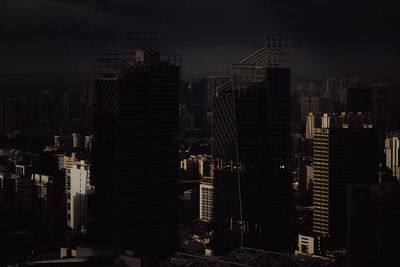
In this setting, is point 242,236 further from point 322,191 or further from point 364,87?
point 364,87

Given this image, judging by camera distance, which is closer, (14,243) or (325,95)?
(14,243)

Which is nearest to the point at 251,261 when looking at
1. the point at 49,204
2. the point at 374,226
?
the point at 374,226

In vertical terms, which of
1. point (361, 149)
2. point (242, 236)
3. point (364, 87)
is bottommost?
point (242, 236)

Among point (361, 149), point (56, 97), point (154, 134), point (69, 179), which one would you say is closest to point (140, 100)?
point (154, 134)

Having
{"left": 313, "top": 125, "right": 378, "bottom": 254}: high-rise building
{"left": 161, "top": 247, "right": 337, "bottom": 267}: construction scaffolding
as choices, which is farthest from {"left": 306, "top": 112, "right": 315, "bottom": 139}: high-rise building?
{"left": 161, "top": 247, "right": 337, "bottom": 267}: construction scaffolding

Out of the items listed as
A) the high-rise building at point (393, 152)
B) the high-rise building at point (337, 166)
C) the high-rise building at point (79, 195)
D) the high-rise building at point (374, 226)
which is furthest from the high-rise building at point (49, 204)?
the high-rise building at point (374, 226)

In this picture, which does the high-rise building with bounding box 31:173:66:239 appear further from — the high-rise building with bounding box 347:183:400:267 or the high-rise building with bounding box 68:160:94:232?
the high-rise building with bounding box 347:183:400:267

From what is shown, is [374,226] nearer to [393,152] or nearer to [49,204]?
[49,204]
